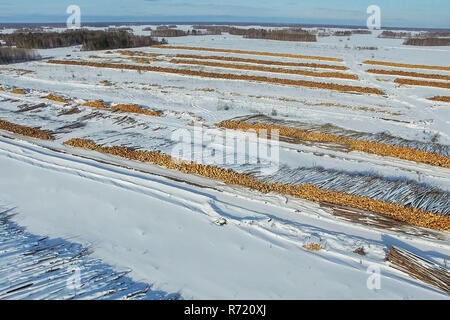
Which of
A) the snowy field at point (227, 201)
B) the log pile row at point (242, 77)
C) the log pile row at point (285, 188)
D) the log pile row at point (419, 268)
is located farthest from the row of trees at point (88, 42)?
the log pile row at point (419, 268)

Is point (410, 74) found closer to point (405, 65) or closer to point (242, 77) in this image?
point (405, 65)

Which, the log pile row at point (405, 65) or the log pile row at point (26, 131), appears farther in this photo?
the log pile row at point (405, 65)

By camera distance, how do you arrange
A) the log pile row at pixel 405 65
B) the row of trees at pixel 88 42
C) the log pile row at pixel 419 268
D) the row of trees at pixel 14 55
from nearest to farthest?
the log pile row at pixel 419 268 < the log pile row at pixel 405 65 < the row of trees at pixel 14 55 < the row of trees at pixel 88 42

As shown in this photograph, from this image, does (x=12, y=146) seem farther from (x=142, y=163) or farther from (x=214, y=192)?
(x=214, y=192)

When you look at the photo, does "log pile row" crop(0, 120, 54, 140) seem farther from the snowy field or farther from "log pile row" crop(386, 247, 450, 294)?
"log pile row" crop(386, 247, 450, 294)

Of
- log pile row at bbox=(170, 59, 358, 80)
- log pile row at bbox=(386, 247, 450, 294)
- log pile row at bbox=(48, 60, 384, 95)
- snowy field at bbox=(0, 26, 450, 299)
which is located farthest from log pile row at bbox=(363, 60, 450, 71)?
log pile row at bbox=(386, 247, 450, 294)

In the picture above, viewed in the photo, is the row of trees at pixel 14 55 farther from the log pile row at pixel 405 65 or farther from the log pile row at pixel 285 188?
the log pile row at pixel 405 65

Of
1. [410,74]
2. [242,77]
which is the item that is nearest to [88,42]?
[242,77]

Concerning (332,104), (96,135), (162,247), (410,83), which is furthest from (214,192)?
(410,83)
